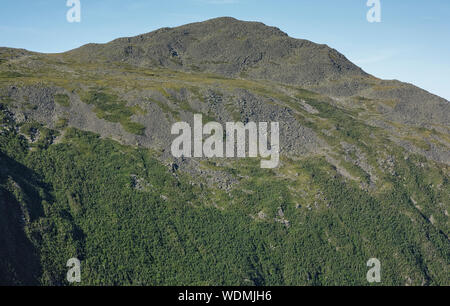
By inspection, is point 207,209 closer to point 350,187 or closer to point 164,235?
point 164,235

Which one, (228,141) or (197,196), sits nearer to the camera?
(197,196)

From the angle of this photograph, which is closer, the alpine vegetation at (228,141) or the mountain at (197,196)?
the mountain at (197,196)

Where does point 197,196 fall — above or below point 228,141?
below
